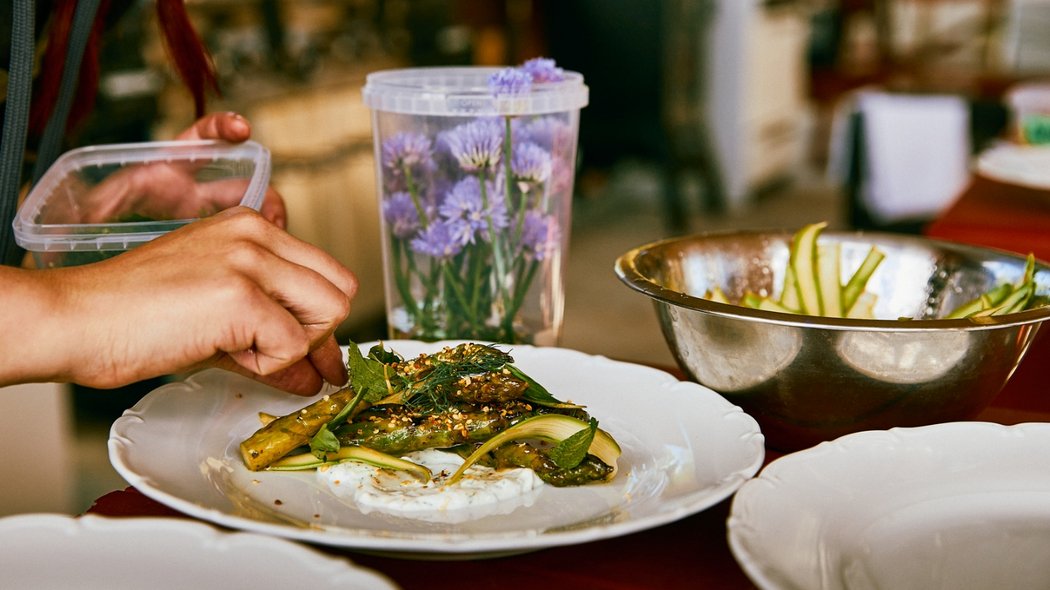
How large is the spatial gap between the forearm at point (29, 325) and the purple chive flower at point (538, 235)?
15.5 inches

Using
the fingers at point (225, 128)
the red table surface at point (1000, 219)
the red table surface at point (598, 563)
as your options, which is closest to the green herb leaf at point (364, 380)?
the red table surface at point (598, 563)

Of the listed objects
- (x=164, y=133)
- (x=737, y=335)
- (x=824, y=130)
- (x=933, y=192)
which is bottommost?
(x=824, y=130)

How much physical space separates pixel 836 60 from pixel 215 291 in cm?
691

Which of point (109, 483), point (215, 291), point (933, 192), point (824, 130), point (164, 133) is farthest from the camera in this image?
point (824, 130)

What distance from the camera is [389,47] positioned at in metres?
3.71

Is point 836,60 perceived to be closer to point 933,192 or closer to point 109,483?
point 933,192

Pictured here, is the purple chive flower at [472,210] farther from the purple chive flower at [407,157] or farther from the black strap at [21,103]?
the black strap at [21,103]

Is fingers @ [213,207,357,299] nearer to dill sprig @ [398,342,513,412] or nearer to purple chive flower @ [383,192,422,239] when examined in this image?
dill sprig @ [398,342,513,412]

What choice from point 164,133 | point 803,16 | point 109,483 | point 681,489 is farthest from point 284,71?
point 803,16

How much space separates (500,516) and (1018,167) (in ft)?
4.30

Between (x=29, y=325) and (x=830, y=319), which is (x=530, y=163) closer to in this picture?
(x=830, y=319)

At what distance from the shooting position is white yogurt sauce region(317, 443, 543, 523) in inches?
22.5

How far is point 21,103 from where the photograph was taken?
85cm

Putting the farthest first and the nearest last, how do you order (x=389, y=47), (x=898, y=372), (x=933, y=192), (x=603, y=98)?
(x=603, y=98) < (x=389, y=47) < (x=933, y=192) < (x=898, y=372)
